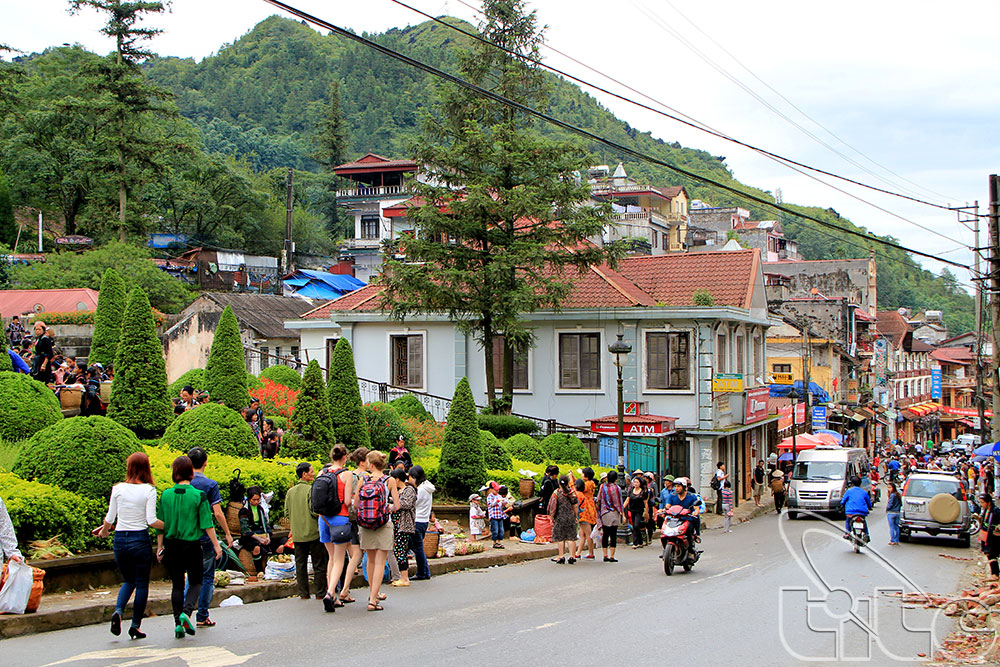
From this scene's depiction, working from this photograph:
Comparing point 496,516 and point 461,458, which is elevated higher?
point 461,458

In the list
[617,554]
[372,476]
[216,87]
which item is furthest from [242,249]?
[216,87]

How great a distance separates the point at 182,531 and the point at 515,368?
24227 mm

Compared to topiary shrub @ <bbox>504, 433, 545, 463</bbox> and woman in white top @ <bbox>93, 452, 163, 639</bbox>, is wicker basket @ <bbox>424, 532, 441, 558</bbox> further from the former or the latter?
topiary shrub @ <bbox>504, 433, 545, 463</bbox>

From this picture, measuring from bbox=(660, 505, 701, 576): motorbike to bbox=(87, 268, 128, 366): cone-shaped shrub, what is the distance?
1392 centimetres

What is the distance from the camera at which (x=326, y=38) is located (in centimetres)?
17475

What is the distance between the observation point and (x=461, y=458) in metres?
21.0

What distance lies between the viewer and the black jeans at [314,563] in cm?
1155

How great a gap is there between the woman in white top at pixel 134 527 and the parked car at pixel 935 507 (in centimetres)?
2079

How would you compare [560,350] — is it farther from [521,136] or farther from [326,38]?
[326,38]

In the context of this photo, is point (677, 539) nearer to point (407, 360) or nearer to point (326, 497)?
point (326, 497)

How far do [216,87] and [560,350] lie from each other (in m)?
124

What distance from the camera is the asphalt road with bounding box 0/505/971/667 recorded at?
910 cm

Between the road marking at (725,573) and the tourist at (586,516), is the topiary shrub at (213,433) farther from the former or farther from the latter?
the road marking at (725,573)

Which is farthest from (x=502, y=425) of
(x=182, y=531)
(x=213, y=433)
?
(x=182, y=531)
